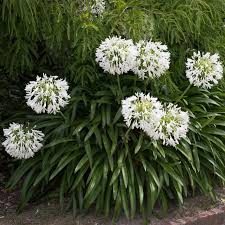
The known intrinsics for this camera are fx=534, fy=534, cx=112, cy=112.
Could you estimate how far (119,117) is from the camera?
15.5ft

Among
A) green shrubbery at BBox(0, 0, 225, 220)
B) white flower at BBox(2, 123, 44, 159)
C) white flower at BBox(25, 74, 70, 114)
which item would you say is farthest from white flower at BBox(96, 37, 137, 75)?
white flower at BBox(2, 123, 44, 159)

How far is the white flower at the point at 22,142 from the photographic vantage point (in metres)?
4.45

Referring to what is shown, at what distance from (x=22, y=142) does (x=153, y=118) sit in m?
1.14

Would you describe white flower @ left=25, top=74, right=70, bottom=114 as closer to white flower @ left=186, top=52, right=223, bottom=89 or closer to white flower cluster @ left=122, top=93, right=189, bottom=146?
white flower cluster @ left=122, top=93, right=189, bottom=146

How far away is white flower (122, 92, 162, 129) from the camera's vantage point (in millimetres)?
4117

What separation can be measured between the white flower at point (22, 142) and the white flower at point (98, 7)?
3.87ft

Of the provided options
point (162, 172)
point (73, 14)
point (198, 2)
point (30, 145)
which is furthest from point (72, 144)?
point (198, 2)

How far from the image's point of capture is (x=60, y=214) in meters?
4.68

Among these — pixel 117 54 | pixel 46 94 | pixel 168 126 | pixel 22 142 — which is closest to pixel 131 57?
pixel 117 54

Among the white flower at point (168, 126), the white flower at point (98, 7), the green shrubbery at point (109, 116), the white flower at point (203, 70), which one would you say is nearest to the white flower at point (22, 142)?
the green shrubbery at point (109, 116)

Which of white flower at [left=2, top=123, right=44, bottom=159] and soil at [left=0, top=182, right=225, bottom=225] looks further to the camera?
soil at [left=0, top=182, right=225, bottom=225]

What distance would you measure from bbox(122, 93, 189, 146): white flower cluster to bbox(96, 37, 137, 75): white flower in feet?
0.95

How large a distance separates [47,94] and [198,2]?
183 cm

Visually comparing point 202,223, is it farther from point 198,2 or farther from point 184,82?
point 198,2
